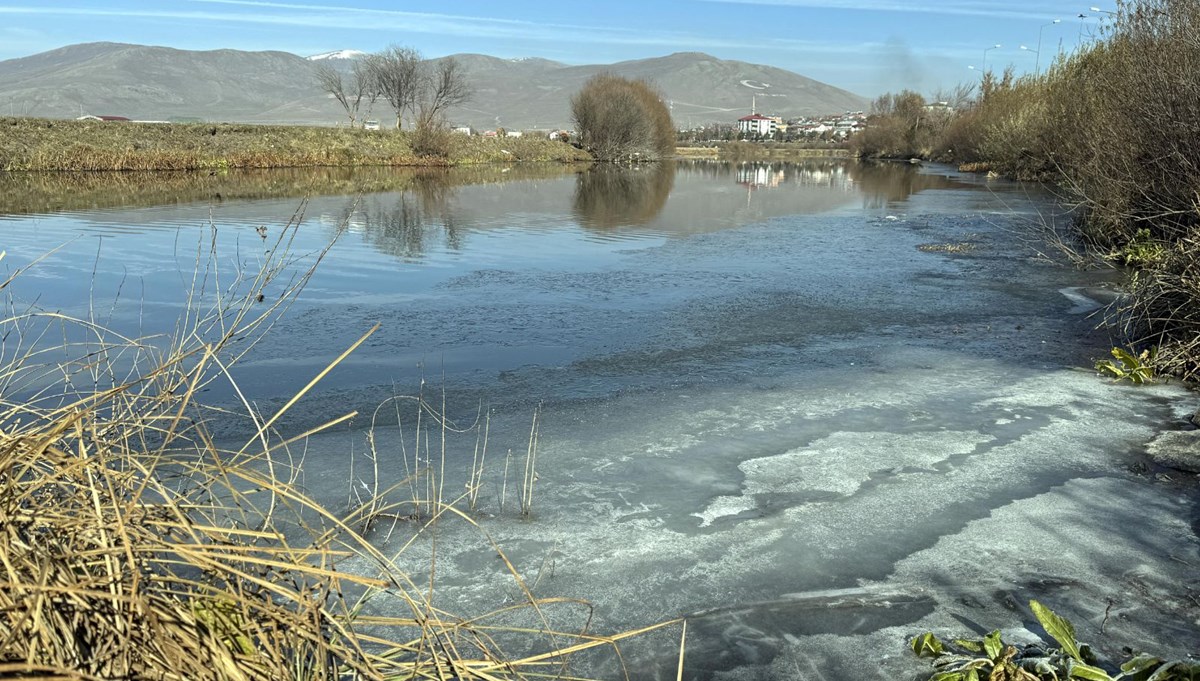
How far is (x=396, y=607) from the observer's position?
11.8 ft

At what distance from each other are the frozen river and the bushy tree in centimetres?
4522

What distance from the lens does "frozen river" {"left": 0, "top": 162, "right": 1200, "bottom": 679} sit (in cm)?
366

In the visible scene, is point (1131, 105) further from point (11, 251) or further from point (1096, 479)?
point (11, 251)

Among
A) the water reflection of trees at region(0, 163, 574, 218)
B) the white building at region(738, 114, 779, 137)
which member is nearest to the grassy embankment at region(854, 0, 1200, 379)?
the water reflection of trees at region(0, 163, 574, 218)

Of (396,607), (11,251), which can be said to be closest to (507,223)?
(11,251)

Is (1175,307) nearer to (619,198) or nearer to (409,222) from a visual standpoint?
(409,222)

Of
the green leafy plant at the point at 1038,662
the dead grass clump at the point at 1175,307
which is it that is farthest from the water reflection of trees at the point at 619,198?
the green leafy plant at the point at 1038,662

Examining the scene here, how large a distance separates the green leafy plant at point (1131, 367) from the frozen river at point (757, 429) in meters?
0.20

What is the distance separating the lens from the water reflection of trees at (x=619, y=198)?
19.6 meters

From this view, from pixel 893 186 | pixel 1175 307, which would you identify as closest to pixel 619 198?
pixel 893 186

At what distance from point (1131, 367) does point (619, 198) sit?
1961 cm

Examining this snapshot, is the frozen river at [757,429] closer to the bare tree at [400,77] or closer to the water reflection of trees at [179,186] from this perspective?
the water reflection of trees at [179,186]

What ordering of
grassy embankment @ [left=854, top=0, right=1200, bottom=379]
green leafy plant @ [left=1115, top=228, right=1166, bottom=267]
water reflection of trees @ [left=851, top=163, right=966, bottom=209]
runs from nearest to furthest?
grassy embankment @ [left=854, top=0, right=1200, bottom=379] → green leafy plant @ [left=1115, top=228, right=1166, bottom=267] → water reflection of trees @ [left=851, top=163, right=966, bottom=209]

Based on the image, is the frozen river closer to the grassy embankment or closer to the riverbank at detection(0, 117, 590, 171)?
the grassy embankment
